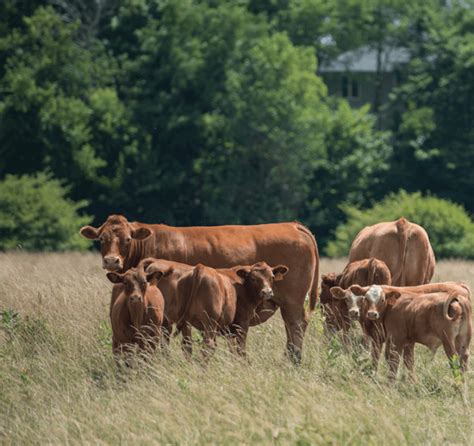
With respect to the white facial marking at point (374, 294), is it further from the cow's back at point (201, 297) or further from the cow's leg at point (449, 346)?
the cow's back at point (201, 297)

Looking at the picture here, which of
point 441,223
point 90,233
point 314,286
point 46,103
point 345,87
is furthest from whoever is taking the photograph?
point 345,87

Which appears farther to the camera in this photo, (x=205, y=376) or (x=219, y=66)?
(x=219, y=66)

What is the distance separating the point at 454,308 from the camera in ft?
33.4

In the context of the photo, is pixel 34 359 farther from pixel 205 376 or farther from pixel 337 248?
pixel 337 248

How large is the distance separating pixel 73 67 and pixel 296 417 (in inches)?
1447

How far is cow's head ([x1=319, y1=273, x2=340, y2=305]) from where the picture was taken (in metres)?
13.1

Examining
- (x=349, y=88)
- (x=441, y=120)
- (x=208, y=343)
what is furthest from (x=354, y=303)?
(x=349, y=88)

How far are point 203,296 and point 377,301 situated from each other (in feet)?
4.80

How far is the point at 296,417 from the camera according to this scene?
8375mm

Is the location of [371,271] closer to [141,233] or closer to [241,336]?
[241,336]

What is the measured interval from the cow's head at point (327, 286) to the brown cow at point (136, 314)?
272 cm

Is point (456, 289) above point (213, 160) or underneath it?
above

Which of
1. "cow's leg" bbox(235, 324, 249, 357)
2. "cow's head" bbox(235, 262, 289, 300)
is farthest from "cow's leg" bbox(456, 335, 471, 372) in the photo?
"cow's leg" bbox(235, 324, 249, 357)

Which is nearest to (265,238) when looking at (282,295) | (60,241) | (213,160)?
(282,295)
